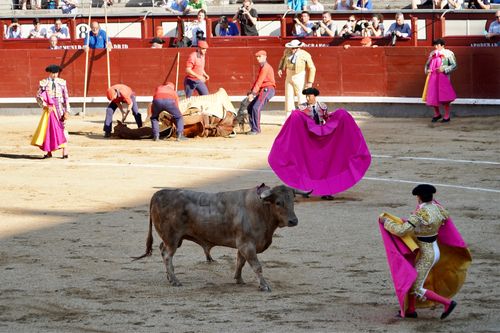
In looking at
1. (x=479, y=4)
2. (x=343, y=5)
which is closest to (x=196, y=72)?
(x=343, y=5)

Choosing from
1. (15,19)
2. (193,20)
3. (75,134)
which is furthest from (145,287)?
(15,19)

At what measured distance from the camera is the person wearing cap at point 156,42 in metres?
20.9

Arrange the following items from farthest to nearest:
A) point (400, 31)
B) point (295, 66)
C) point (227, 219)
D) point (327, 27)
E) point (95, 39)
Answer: point (95, 39), point (327, 27), point (400, 31), point (295, 66), point (227, 219)

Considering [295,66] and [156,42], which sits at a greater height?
[156,42]

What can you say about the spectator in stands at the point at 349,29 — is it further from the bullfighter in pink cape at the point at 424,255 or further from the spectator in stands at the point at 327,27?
the bullfighter in pink cape at the point at 424,255

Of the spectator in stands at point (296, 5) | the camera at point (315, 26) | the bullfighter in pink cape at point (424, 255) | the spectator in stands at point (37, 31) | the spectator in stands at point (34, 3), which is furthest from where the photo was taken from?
the spectator in stands at point (34, 3)

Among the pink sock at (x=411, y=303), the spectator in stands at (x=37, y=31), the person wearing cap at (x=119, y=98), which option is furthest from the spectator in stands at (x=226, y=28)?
the pink sock at (x=411, y=303)

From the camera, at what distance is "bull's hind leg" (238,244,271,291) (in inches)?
322

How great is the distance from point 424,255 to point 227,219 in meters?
1.57

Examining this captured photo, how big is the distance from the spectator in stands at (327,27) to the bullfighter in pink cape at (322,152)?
883 centimetres

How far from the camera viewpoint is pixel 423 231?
24.3ft

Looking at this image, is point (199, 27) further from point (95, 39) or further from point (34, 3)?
point (34, 3)

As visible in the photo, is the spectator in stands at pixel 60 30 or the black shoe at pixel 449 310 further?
the spectator in stands at pixel 60 30

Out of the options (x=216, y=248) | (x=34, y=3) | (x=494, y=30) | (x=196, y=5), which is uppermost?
(x=34, y=3)
